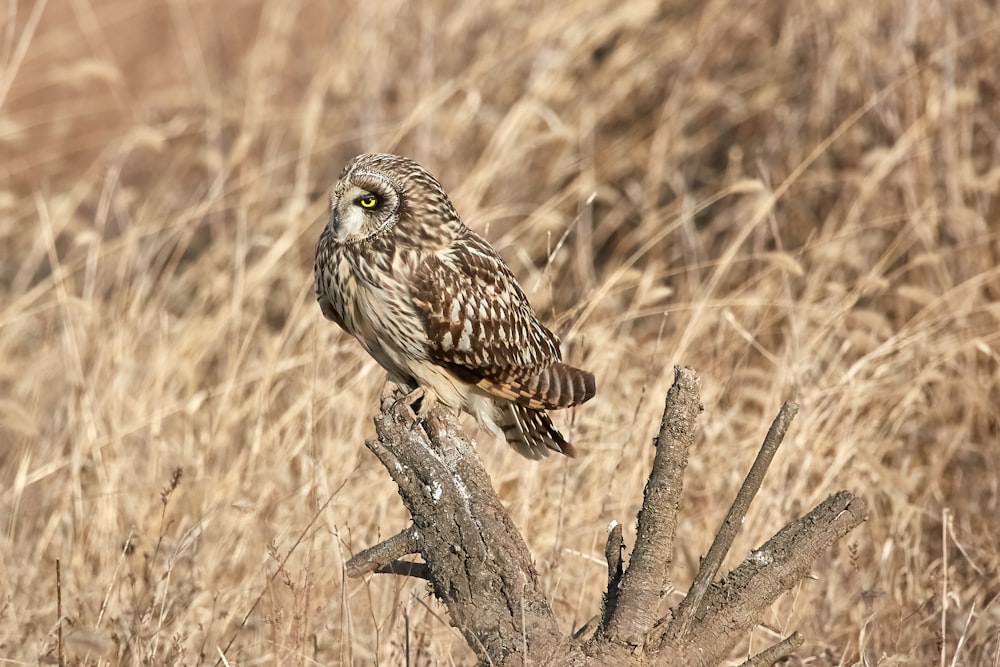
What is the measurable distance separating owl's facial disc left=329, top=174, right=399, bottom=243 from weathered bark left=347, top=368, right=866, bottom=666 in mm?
836

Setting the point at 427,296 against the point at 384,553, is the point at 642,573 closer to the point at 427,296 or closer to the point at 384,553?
the point at 384,553

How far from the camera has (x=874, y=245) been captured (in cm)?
554

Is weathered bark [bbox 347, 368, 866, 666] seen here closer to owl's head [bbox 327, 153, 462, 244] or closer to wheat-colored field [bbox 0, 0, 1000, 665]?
wheat-colored field [bbox 0, 0, 1000, 665]

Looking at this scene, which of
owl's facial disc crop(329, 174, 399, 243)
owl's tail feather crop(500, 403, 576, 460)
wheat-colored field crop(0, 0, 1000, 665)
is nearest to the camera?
owl's facial disc crop(329, 174, 399, 243)

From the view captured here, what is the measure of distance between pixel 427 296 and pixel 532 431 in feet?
1.55

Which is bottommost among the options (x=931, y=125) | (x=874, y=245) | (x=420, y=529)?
(x=874, y=245)

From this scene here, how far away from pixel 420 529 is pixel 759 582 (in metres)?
0.63

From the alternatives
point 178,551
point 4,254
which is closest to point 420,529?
point 178,551

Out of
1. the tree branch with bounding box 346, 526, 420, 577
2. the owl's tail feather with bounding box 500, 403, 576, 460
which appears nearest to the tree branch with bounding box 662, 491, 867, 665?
the tree branch with bounding box 346, 526, 420, 577

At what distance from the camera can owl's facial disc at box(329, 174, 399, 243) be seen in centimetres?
304

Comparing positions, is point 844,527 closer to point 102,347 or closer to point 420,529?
point 420,529

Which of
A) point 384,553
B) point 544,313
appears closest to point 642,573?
point 384,553

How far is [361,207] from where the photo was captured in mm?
3111

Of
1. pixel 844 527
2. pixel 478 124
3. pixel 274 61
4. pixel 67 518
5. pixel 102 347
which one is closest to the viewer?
pixel 844 527
